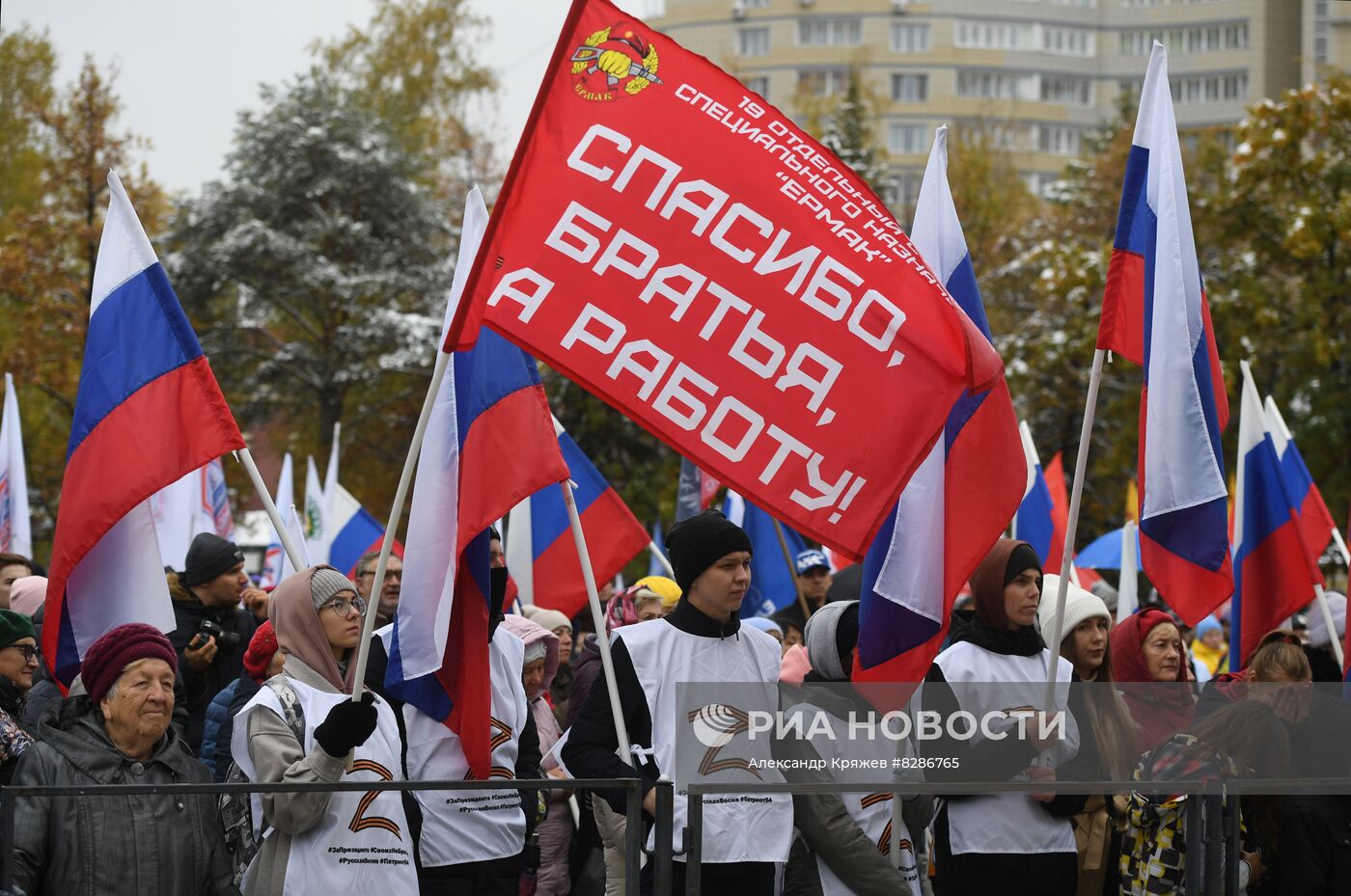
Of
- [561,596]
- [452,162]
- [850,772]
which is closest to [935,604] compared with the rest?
[850,772]

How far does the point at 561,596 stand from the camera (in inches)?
429

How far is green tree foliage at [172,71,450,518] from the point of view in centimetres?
3912

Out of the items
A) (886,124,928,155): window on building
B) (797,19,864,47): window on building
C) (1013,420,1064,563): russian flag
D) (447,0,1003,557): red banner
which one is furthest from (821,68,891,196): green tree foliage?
(797,19,864,47): window on building

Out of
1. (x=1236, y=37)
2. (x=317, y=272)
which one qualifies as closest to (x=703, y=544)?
(x=317, y=272)

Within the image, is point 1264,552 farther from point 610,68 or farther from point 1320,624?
point 610,68

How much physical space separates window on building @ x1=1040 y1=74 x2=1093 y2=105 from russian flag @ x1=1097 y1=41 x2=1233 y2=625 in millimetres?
92051

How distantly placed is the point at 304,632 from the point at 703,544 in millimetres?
1295

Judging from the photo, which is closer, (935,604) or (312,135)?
(935,604)

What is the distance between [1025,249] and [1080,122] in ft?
192

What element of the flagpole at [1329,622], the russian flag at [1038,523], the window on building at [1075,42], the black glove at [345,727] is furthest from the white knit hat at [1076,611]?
the window on building at [1075,42]

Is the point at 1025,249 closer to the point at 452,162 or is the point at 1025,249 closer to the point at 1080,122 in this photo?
the point at 452,162

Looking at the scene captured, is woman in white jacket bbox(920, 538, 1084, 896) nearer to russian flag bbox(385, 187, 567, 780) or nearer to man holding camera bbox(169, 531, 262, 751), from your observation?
russian flag bbox(385, 187, 567, 780)

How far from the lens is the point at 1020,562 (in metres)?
6.35

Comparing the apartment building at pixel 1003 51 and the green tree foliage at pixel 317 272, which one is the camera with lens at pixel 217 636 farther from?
the apartment building at pixel 1003 51
